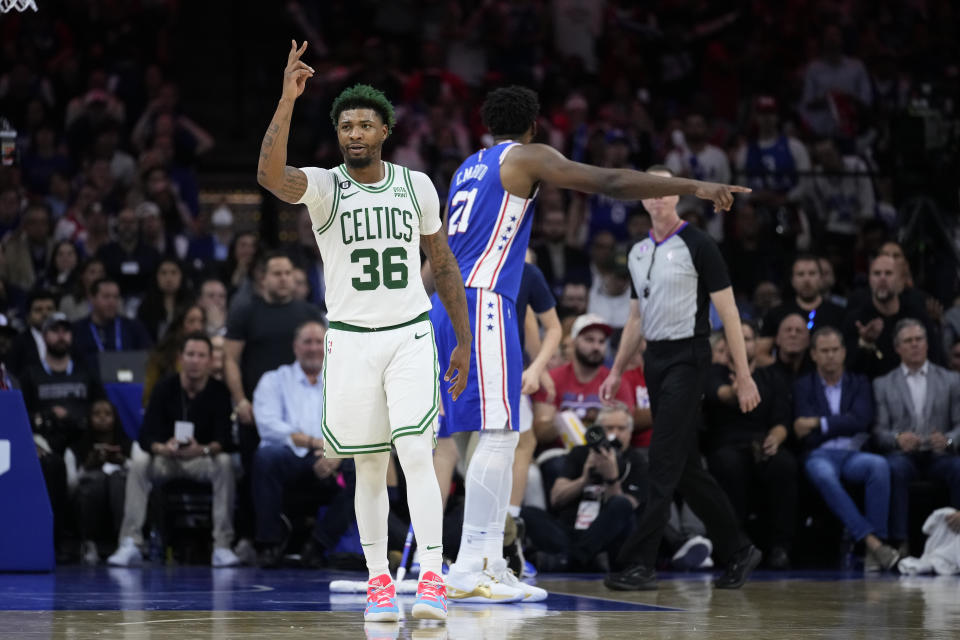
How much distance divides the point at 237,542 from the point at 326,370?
5.13m

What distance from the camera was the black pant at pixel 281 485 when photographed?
10.8m

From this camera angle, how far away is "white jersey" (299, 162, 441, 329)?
665cm

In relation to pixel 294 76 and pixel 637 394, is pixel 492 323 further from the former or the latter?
pixel 637 394

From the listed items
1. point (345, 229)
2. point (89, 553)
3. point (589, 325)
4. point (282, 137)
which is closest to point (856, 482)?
point (589, 325)

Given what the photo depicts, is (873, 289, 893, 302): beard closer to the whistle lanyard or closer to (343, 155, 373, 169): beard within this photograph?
the whistle lanyard

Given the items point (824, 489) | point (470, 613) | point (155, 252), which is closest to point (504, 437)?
point (470, 613)

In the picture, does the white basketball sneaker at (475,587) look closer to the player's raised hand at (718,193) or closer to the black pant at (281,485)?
the player's raised hand at (718,193)

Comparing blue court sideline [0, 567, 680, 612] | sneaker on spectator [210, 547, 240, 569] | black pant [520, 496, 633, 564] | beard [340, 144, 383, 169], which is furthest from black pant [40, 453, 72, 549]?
beard [340, 144, 383, 169]

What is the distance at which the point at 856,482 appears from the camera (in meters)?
11.1

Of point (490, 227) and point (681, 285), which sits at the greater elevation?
point (490, 227)

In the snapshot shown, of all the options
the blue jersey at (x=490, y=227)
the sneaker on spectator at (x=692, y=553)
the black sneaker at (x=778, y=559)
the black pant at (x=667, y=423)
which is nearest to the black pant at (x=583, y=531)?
the sneaker on spectator at (x=692, y=553)

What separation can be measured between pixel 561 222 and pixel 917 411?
4.39 meters

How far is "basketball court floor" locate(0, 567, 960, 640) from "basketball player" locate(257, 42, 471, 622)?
1.44 ft

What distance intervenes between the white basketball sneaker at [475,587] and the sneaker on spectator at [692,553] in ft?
10.7
